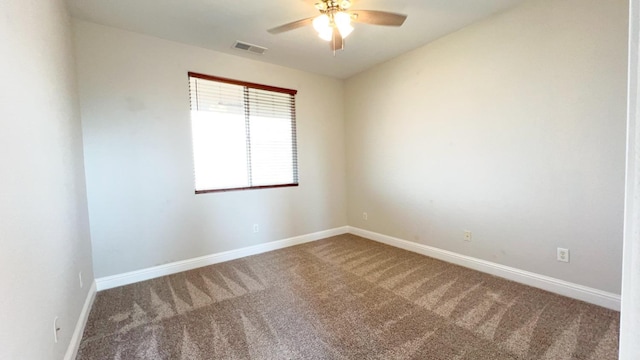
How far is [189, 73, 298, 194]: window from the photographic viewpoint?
3.23 meters

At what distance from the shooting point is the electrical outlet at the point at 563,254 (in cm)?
234

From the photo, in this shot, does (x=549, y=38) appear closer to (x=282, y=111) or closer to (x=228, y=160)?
(x=282, y=111)

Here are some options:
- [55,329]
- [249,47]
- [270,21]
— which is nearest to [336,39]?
[270,21]

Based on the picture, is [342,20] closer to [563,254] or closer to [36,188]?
[36,188]

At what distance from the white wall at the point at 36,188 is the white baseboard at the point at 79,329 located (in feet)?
0.21

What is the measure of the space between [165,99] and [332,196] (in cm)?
267

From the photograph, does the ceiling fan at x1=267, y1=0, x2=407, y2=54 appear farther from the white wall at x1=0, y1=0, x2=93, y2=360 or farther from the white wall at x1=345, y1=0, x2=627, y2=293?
the white wall at x1=0, y1=0, x2=93, y2=360

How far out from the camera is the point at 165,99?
2977 mm

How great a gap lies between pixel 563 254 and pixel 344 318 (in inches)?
78.6

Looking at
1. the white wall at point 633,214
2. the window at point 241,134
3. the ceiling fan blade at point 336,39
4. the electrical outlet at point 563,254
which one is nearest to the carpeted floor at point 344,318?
the electrical outlet at point 563,254

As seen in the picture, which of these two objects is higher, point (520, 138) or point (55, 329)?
point (520, 138)

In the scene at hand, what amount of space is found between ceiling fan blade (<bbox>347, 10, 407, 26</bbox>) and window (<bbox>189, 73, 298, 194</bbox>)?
1.85 meters

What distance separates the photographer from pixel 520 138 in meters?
2.54

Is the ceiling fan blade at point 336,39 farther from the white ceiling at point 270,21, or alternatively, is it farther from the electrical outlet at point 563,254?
the electrical outlet at point 563,254
